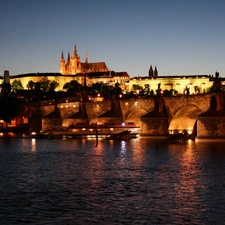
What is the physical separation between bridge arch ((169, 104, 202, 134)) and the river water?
20858 millimetres

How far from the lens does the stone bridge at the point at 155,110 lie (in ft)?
212

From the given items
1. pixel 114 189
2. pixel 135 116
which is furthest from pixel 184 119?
pixel 114 189

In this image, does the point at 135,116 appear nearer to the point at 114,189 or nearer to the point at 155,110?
the point at 155,110

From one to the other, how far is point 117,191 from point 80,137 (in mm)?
50623

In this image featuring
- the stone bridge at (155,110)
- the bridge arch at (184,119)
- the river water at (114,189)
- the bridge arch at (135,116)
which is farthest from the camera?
the bridge arch at (135,116)

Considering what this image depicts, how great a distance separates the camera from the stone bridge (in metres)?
64.6

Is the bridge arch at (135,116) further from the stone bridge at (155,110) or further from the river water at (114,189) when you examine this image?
the river water at (114,189)

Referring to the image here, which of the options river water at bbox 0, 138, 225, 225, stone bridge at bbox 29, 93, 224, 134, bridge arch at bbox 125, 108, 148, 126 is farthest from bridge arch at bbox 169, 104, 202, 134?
river water at bbox 0, 138, 225, 225

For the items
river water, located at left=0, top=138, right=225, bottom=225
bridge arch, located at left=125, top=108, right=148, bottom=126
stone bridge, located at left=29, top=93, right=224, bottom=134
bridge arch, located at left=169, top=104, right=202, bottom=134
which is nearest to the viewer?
river water, located at left=0, top=138, right=225, bottom=225

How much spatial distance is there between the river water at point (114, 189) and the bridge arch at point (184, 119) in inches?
821

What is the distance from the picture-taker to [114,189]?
28594 mm

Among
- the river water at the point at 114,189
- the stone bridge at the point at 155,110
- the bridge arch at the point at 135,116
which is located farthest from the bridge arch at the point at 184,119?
the river water at the point at 114,189

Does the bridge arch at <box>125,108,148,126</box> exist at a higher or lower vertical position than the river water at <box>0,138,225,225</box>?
higher

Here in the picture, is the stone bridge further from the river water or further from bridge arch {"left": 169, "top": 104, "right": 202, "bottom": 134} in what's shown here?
the river water
